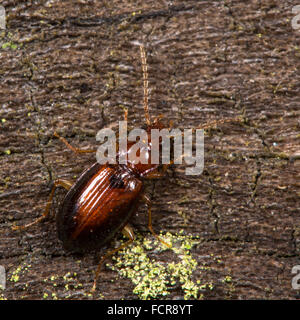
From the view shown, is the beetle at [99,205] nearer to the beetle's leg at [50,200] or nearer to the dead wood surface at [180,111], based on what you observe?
the beetle's leg at [50,200]

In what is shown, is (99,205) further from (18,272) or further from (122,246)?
(18,272)

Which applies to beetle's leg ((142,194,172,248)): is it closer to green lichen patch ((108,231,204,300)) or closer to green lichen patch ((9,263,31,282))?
green lichen patch ((108,231,204,300))

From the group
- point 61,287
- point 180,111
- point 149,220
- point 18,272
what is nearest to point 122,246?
point 149,220

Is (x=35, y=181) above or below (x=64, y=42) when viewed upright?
below

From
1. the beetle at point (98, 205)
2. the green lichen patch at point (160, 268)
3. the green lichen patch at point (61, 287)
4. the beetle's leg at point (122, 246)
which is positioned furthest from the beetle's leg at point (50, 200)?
the green lichen patch at point (160, 268)

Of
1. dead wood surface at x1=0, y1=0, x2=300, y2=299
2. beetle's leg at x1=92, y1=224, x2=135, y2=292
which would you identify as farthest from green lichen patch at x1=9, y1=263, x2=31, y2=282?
beetle's leg at x1=92, y1=224, x2=135, y2=292

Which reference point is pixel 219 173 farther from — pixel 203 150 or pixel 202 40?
pixel 202 40

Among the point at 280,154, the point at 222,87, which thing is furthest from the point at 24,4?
the point at 280,154
